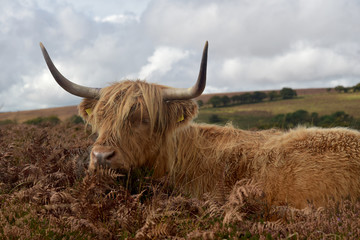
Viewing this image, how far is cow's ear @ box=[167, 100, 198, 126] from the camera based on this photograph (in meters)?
3.87

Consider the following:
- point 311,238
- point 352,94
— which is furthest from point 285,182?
point 352,94

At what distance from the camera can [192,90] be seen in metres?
3.66

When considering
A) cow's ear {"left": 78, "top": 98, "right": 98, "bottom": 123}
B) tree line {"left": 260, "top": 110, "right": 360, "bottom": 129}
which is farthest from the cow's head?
tree line {"left": 260, "top": 110, "right": 360, "bottom": 129}

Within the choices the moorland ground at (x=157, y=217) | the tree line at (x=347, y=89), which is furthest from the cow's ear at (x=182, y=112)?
the tree line at (x=347, y=89)

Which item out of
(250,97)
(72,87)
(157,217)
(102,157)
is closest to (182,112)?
(102,157)

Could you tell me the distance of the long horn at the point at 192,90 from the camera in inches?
125

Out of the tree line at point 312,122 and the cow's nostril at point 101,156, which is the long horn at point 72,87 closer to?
the cow's nostril at point 101,156

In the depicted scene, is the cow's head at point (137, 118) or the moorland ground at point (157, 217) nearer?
the moorland ground at point (157, 217)

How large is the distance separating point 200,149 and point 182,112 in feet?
2.00

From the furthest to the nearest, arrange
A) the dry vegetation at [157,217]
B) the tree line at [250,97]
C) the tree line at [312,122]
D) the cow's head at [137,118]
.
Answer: the tree line at [250,97] < the tree line at [312,122] < the cow's head at [137,118] < the dry vegetation at [157,217]

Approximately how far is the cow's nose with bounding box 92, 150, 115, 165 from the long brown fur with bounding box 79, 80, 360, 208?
0.07 metres

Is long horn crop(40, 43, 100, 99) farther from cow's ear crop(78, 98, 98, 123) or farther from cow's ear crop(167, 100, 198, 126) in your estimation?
cow's ear crop(167, 100, 198, 126)

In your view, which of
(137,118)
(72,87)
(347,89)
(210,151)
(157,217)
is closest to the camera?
(157,217)

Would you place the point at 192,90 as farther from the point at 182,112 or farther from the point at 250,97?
the point at 250,97
